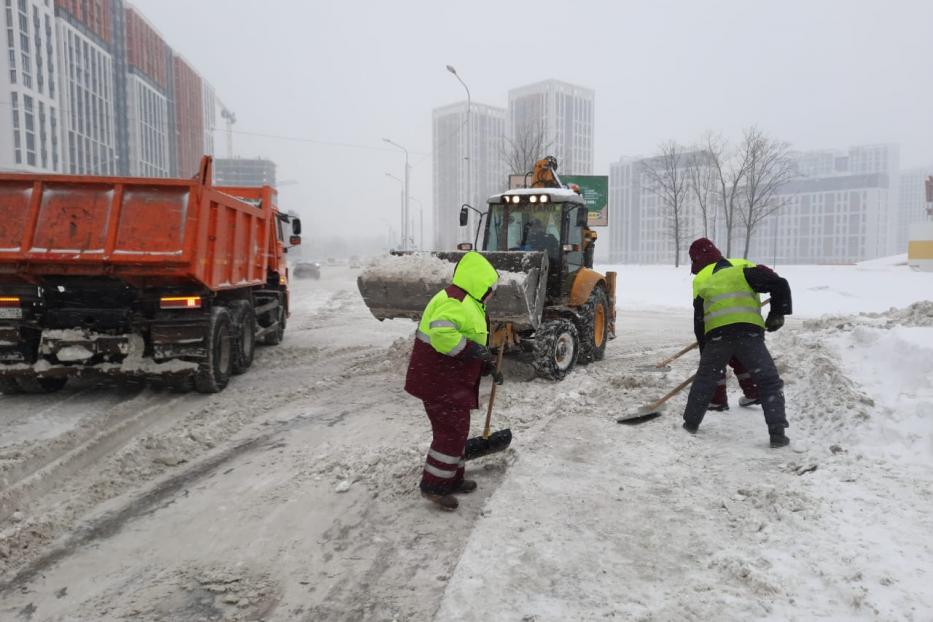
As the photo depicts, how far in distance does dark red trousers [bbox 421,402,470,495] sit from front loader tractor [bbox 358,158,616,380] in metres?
3.21

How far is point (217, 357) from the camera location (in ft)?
24.9

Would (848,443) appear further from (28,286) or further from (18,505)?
(28,286)

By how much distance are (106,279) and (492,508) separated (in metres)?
5.32

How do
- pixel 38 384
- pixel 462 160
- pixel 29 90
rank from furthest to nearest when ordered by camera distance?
pixel 462 160
pixel 29 90
pixel 38 384

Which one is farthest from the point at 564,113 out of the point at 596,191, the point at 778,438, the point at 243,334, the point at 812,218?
the point at 812,218

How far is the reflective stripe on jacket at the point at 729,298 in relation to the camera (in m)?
5.42

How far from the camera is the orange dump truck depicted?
21.6 ft

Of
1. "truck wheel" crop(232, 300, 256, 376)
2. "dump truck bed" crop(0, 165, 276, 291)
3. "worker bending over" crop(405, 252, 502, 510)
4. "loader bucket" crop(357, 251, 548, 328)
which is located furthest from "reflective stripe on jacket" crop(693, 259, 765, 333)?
"truck wheel" crop(232, 300, 256, 376)

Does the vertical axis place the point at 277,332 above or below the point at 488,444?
above

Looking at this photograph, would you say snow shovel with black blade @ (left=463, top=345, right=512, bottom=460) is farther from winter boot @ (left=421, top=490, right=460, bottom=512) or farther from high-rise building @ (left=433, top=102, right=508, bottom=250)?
high-rise building @ (left=433, top=102, right=508, bottom=250)

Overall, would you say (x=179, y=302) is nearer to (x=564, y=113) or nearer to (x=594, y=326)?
(x=594, y=326)

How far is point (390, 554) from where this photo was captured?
11.7ft

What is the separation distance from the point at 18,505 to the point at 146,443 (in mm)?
1294

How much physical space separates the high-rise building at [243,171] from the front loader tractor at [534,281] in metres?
98.9
